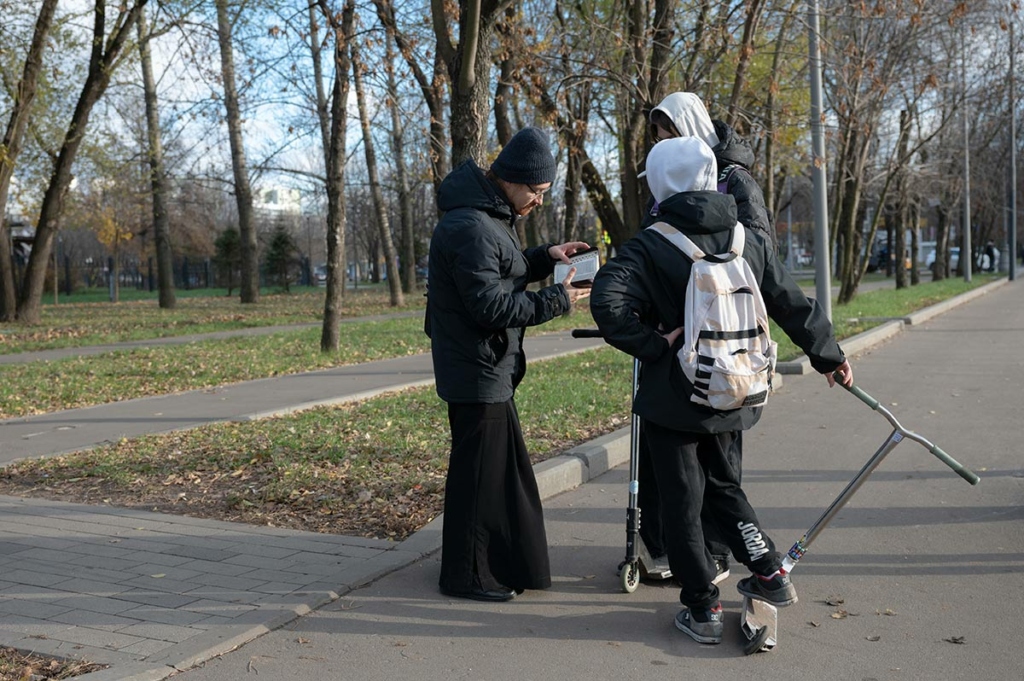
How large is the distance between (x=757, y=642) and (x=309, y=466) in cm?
404

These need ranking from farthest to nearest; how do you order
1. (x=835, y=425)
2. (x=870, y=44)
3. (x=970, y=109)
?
(x=970, y=109)
(x=870, y=44)
(x=835, y=425)

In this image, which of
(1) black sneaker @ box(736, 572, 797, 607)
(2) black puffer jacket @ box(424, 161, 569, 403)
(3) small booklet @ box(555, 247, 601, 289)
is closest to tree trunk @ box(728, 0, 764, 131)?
(3) small booklet @ box(555, 247, 601, 289)

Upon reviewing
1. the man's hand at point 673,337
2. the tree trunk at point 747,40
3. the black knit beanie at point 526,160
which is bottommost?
the man's hand at point 673,337

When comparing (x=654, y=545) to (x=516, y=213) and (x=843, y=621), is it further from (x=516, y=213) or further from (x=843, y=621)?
(x=516, y=213)

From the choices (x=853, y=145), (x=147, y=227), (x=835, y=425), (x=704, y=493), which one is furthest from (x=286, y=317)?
(x=147, y=227)

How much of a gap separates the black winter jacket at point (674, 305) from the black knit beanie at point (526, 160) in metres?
0.69

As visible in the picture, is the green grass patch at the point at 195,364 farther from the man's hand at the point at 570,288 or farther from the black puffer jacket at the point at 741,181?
the black puffer jacket at the point at 741,181

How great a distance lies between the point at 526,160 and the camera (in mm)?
4566

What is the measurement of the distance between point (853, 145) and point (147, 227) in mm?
39422

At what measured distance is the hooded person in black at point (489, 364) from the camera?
4520mm

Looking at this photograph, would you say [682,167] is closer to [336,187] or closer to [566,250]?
[566,250]

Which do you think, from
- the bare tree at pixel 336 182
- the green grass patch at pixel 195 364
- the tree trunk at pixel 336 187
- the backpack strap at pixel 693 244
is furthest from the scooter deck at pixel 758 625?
the tree trunk at pixel 336 187

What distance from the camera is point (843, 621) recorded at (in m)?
4.34

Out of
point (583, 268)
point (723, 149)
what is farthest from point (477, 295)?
point (723, 149)
